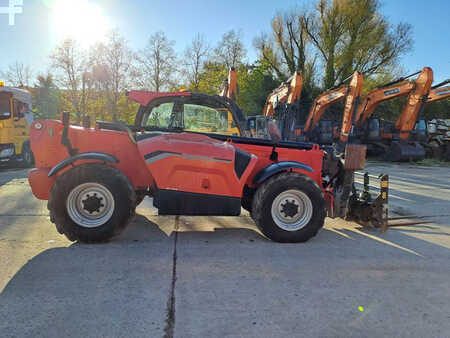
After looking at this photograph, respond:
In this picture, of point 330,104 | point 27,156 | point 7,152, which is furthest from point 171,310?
point 330,104

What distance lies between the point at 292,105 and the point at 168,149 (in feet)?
32.3

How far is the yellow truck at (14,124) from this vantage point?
11.8m

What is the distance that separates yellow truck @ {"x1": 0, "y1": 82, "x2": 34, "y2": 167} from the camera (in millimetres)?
11844

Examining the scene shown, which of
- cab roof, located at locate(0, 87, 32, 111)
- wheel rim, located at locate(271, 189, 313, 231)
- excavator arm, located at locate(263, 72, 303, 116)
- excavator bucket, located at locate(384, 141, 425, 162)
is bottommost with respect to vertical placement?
wheel rim, located at locate(271, 189, 313, 231)

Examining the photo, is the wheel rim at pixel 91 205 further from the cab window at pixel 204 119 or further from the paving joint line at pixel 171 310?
the cab window at pixel 204 119

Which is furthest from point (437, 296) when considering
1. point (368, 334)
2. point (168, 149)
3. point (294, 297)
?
point (168, 149)

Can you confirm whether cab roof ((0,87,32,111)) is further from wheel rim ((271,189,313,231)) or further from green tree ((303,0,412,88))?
green tree ((303,0,412,88))

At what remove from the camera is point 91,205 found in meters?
4.11

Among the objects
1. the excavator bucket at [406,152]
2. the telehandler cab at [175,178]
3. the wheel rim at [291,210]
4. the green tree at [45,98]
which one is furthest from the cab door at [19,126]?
the green tree at [45,98]

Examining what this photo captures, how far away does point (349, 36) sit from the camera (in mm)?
29219

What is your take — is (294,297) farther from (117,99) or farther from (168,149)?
(117,99)

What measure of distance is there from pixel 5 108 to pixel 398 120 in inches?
725

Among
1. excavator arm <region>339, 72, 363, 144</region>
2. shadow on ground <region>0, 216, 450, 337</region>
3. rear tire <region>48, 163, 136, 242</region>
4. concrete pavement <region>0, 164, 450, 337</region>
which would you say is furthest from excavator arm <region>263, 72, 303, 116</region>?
rear tire <region>48, 163, 136, 242</region>

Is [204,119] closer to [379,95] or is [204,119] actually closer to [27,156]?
[27,156]
